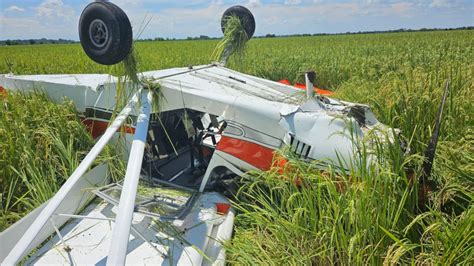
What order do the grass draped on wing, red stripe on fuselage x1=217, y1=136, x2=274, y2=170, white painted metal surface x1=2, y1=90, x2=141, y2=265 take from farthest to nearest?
1. the grass draped on wing
2. red stripe on fuselage x1=217, y1=136, x2=274, y2=170
3. white painted metal surface x1=2, y1=90, x2=141, y2=265

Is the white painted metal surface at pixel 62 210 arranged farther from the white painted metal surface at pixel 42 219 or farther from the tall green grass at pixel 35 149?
the tall green grass at pixel 35 149

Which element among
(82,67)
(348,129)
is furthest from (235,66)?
(82,67)

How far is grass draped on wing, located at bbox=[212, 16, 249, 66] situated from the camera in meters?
4.73

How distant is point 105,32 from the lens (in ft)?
9.35

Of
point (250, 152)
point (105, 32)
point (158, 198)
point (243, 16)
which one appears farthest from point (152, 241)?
point (243, 16)

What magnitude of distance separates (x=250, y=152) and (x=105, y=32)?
150 cm

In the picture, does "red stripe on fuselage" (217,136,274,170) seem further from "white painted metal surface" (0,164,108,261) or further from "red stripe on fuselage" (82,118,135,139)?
"red stripe on fuselage" (82,118,135,139)

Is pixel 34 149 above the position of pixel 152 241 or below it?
above

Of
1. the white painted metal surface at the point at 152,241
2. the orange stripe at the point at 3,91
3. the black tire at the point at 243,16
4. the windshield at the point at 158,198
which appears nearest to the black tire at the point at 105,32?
the windshield at the point at 158,198

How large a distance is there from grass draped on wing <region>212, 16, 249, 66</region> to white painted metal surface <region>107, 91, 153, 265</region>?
6.42 ft

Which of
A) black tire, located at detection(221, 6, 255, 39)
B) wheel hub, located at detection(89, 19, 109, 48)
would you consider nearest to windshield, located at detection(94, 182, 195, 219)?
wheel hub, located at detection(89, 19, 109, 48)

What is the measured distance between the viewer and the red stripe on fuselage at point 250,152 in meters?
2.88

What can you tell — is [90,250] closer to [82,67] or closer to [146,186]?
[146,186]

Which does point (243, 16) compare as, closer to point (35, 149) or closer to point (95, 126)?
point (95, 126)
